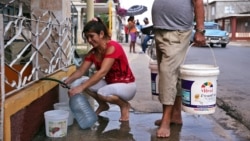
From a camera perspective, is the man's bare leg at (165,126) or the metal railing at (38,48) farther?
the man's bare leg at (165,126)

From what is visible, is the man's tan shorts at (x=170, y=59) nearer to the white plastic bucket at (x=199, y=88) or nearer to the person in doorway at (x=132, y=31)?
the white plastic bucket at (x=199, y=88)

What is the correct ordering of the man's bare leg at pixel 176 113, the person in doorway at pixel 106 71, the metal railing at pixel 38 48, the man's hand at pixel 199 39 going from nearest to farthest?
the metal railing at pixel 38 48 → the man's hand at pixel 199 39 → the person in doorway at pixel 106 71 → the man's bare leg at pixel 176 113

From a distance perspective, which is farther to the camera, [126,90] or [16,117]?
[126,90]

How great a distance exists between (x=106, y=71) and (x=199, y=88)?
1.01 meters

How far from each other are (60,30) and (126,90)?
1.41 metres

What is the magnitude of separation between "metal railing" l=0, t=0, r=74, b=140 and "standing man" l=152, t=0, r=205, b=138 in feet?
4.37

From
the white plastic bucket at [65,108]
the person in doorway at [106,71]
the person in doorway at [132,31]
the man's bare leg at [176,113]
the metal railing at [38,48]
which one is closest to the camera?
the metal railing at [38,48]

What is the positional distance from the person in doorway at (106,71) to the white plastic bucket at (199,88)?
0.79 meters

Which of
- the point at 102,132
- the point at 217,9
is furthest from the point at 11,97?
the point at 217,9

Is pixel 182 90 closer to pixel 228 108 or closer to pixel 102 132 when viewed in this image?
pixel 102 132

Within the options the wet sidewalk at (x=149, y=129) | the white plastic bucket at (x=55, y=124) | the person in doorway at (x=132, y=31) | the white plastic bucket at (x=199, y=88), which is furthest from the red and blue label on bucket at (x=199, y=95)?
the person in doorway at (x=132, y=31)

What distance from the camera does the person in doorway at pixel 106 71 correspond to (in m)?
3.94

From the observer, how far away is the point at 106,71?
392cm

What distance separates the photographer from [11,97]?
304 centimetres
